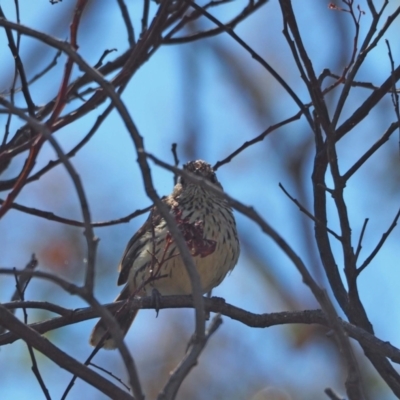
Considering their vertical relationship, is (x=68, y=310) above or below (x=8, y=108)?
above

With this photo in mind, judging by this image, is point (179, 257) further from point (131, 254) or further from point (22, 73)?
point (22, 73)

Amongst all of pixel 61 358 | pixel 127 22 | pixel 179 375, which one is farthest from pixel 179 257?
pixel 179 375

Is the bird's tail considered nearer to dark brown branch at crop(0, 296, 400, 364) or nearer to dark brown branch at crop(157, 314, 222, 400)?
dark brown branch at crop(0, 296, 400, 364)

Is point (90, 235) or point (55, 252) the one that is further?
point (55, 252)

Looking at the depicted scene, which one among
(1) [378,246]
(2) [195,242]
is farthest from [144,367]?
(1) [378,246]

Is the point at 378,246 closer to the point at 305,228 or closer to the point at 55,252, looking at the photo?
the point at 305,228

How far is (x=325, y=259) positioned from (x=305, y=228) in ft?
13.7

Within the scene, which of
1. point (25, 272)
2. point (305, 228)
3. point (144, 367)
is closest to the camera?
point (25, 272)

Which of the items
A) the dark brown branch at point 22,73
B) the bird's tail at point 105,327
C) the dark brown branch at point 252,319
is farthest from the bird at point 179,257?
the dark brown branch at point 22,73

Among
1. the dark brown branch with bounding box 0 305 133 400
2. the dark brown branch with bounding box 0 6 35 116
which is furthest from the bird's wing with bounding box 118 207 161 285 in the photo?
the dark brown branch with bounding box 0 305 133 400

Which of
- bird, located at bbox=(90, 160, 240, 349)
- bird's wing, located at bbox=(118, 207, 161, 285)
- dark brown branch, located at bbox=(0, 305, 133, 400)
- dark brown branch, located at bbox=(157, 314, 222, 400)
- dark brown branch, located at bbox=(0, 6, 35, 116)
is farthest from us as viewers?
bird's wing, located at bbox=(118, 207, 161, 285)

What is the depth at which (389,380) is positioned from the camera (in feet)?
13.3

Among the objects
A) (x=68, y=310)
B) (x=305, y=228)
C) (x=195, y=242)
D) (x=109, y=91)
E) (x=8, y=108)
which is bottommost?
(x=109, y=91)

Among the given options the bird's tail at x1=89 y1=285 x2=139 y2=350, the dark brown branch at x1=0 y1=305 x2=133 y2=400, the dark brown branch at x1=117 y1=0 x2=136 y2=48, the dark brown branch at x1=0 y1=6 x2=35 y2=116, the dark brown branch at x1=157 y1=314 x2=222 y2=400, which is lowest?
the dark brown branch at x1=157 y1=314 x2=222 y2=400
